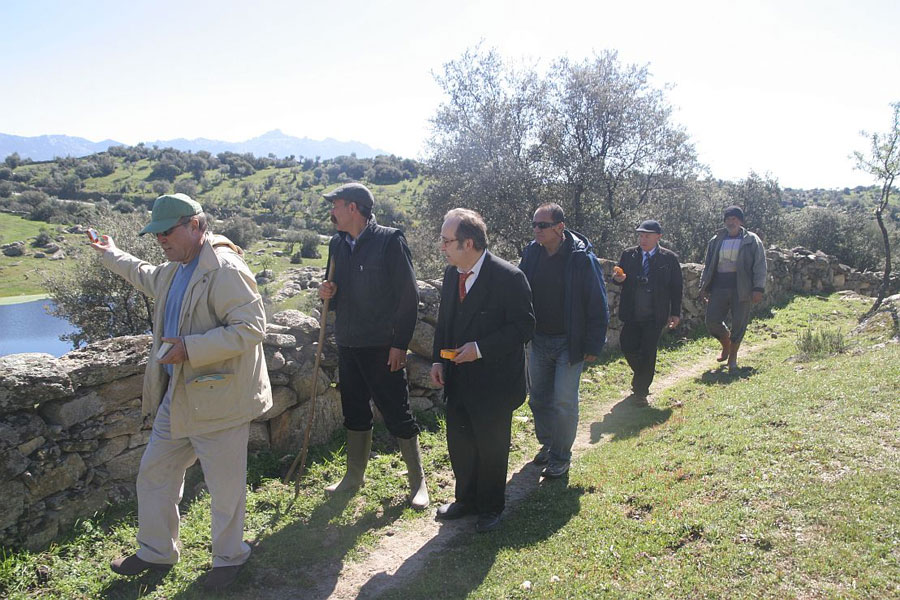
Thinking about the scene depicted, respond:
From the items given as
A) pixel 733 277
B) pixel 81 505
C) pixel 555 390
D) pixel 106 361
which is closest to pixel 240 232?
pixel 733 277

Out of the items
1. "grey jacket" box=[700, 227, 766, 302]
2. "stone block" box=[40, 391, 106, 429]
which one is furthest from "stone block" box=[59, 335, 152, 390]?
"grey jacket" box=[700, 227, 766, 302]

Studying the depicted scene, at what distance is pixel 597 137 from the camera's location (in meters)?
16.0

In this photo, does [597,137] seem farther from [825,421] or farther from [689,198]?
[825,421]

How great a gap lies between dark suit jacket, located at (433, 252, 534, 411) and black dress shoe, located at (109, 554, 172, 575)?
227cm

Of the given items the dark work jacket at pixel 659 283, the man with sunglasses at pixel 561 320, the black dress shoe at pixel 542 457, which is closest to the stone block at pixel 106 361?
the man with sunglasses at pixel 561 320

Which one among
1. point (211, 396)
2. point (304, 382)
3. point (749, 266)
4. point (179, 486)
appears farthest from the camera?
point (749, 266)

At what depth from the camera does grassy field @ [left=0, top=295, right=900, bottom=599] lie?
3.10 m

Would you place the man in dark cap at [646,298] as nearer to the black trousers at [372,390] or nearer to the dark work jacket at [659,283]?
the dark work jacket at [659,283]

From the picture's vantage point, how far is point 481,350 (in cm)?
384

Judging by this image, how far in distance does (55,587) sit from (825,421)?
596 cm

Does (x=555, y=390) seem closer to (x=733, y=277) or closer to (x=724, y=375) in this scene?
(x=724, y=375)

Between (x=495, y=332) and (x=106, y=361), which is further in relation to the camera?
(x=106, y=361)

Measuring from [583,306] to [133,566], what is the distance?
3810 mm

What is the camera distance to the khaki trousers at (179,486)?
11.1 feet
